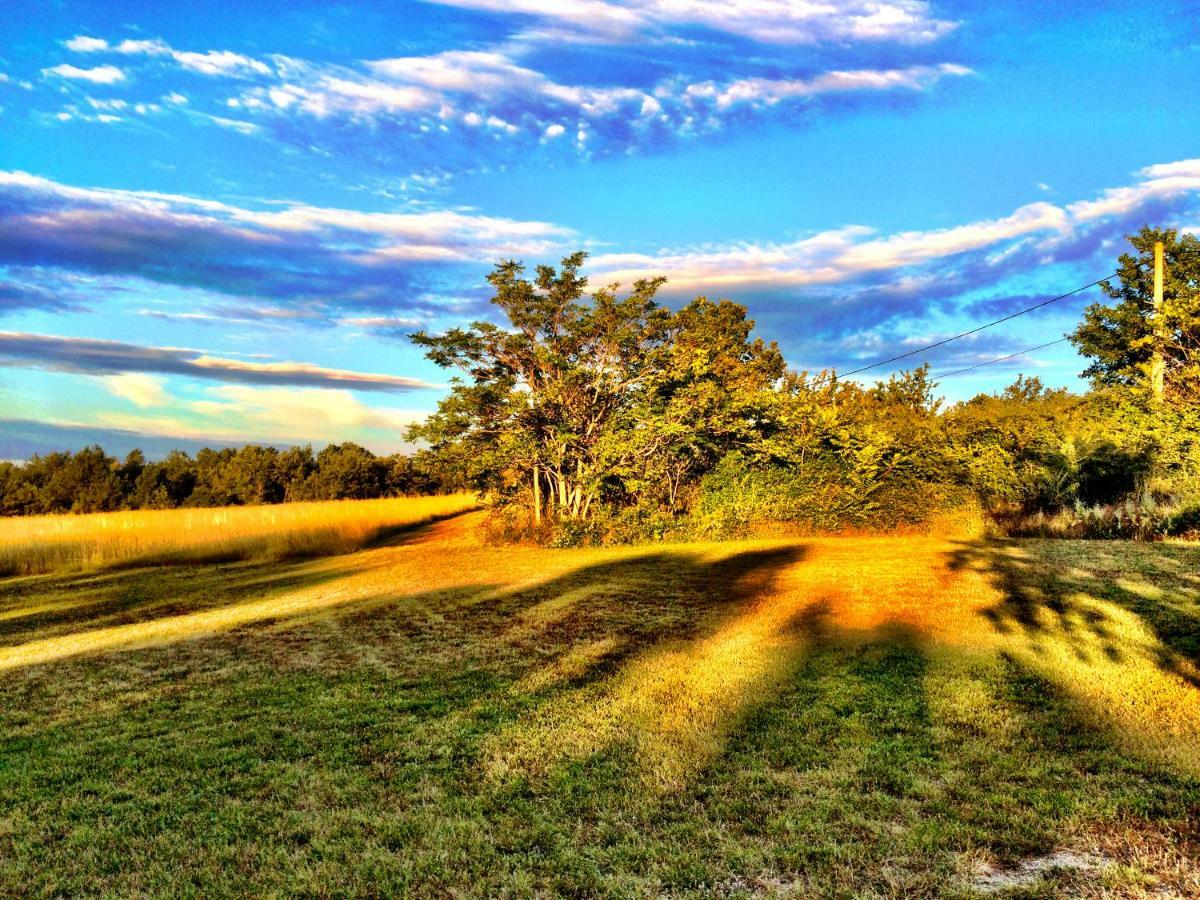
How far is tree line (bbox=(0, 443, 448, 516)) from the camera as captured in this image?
33281 mm

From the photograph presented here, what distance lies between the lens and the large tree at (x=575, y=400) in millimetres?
18062

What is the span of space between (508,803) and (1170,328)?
22.2 metres

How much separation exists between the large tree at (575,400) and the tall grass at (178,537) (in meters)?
4.70

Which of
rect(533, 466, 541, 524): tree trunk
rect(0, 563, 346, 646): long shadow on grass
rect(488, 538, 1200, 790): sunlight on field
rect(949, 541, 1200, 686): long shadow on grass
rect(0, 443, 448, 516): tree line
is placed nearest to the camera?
rect(488, 538, 1200, 790): sunlight on field

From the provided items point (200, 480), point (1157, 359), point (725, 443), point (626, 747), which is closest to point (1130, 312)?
point (1157, 359)

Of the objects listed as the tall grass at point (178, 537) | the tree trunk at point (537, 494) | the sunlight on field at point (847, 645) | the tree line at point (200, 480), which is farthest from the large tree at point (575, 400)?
the tree line at point (200, 480)

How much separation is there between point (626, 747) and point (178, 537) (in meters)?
18.1

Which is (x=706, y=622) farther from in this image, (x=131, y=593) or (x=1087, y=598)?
(x=131, y=593)

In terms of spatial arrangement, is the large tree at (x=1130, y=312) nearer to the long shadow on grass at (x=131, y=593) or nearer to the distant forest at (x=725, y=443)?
the distant forest at (x=725, y=443)

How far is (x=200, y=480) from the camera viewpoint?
40.5 meters

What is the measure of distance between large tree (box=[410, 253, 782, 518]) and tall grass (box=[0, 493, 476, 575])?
470 centimetres

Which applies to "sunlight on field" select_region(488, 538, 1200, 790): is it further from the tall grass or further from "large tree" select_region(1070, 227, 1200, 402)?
"large tree" select_region(1070, 227, 1200, 402)

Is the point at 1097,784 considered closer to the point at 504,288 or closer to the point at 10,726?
the point at 10,726

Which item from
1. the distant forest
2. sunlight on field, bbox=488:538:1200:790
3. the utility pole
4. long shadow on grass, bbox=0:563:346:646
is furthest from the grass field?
the utility pole
